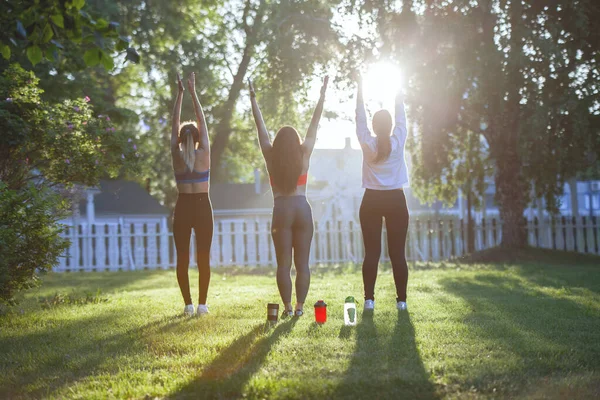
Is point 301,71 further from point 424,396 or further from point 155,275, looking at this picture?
point 424,396

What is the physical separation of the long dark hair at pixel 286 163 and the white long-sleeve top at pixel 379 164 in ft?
2.43

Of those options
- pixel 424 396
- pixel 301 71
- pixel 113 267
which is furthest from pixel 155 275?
pixel 424 396

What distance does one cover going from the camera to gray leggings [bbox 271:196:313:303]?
21.3ft

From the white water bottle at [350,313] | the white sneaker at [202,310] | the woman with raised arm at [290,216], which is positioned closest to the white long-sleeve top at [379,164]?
the woman with raised arm at [290,216]

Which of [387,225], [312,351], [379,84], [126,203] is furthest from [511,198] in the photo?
[126,203]

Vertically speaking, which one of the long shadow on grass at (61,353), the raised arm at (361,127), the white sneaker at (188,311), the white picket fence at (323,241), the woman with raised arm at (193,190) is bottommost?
the long shadow on grass at (61,353)

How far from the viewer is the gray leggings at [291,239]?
21.3 ft

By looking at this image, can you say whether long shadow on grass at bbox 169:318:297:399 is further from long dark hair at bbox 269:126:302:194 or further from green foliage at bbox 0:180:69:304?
green foliage at bbox 0:180:69:304

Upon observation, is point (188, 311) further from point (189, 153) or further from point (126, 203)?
point (126, 203)

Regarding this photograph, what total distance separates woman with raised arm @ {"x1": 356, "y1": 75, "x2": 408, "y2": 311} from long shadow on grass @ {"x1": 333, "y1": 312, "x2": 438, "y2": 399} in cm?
148

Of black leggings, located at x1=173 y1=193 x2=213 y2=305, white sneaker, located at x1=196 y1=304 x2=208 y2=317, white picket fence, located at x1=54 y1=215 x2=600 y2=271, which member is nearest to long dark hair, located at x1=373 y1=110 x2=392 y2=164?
black leggings, located at x1=173 y1=193 x2=213 y2=305

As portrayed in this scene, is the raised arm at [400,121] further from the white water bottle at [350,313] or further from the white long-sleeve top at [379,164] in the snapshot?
the white water bottle at [350,313]

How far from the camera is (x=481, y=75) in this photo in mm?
15273

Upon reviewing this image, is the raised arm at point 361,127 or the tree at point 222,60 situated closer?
the raised arm at point 361,127
